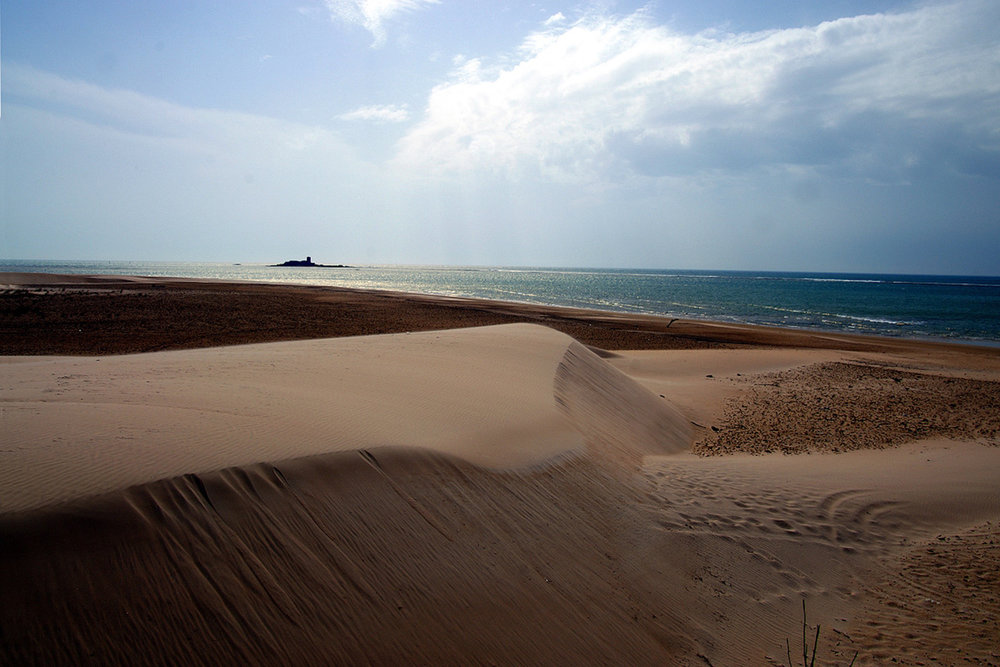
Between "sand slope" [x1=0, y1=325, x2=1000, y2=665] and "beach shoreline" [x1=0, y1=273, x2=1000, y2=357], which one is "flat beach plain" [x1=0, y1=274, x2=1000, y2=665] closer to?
"sand slope" [x1=0, y1=325, x2=1000, y2=665]

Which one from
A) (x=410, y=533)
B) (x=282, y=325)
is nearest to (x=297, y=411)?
(x=410, y=533)

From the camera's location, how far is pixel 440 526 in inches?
172

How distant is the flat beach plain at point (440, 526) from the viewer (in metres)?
3.23

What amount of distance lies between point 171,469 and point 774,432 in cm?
999

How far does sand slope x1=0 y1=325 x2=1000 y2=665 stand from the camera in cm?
320

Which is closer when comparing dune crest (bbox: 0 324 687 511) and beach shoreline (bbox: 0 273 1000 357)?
dune crest (bbox: 0 324 687 511)

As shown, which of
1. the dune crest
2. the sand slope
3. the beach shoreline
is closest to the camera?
the sand slope

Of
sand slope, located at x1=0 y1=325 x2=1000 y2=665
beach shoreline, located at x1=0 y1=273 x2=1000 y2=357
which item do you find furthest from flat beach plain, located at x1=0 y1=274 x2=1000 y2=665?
beach shoreline, located at x1=0 y1=273 x2=1000 y2=357

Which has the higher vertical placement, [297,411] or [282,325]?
[297,411]

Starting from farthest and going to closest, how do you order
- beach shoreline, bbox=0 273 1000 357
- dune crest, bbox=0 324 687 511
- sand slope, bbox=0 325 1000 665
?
beach shoreline, bbox=0 273 1000 357 < dune crest, bbox=0 324 687 511 < sand slope, bbox=0 325 1000 665

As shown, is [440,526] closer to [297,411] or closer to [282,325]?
[297,411]

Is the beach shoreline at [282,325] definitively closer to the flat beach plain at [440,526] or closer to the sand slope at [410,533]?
the flat beach plain at [440,526]

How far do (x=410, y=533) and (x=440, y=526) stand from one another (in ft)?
0.92

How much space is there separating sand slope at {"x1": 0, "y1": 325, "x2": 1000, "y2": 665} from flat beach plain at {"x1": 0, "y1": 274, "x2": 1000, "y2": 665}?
0.02 m
